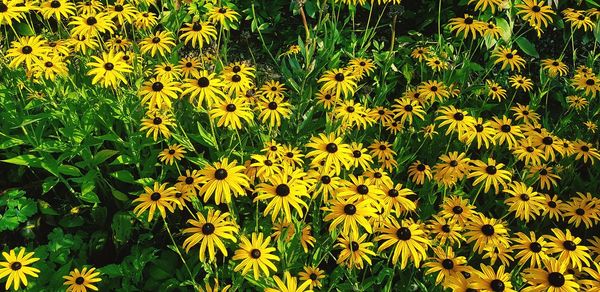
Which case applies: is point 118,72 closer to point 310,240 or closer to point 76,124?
point 76,124

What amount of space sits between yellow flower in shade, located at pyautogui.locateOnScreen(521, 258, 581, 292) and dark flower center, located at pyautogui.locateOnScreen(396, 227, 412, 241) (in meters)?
0.43

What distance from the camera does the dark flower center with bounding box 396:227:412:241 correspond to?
1939mm

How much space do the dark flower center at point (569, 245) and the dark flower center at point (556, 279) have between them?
24 cm

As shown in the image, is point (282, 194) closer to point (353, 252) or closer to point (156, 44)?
point (353, 252)

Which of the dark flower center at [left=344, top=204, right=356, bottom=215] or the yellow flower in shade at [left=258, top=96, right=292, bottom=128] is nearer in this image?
the dark flower center at [left=344, top=204, right=356, bottom=215]

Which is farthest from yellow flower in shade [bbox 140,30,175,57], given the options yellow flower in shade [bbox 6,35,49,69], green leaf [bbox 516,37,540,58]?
green leaf [bbox 516,37,540,58]

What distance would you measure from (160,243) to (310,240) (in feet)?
3.20

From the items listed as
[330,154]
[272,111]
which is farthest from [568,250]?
[272,111]

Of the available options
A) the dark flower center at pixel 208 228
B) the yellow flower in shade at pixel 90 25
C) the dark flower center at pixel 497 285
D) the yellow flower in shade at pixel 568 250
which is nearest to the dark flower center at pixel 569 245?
the yellow flower in shade at pixel 568 250

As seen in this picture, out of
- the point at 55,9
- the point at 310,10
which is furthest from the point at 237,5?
the point at 55,9

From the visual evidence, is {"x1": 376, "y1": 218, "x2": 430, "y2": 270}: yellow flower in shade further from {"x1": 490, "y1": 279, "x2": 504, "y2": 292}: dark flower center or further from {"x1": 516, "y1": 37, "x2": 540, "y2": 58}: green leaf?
{"x1": 516, "y1": 37, "x2": 540, "y2": 58}: green leaf

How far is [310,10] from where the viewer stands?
4480 mm

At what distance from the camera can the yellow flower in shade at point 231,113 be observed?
2.32 m

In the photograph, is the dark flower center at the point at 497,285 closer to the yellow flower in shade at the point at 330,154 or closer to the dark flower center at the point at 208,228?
the yellow flower in shade at the point at 330,154
